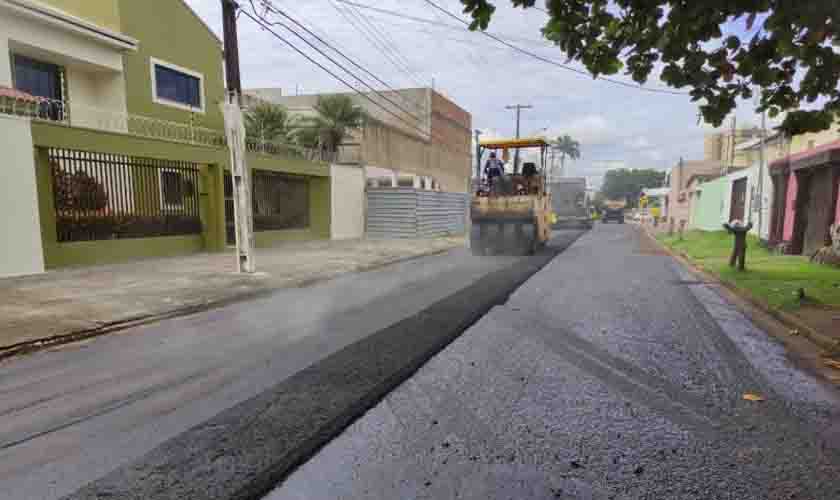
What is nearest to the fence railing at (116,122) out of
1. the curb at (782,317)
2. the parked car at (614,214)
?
the curb at (782,317)

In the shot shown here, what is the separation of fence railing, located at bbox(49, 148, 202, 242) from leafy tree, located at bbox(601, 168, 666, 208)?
9460cm

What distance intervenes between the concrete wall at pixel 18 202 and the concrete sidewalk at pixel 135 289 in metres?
0.44

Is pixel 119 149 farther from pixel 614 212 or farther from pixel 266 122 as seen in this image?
pixel 614 212

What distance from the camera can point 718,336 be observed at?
18.0 ft

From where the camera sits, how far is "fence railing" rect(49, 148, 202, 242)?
34.7 feet

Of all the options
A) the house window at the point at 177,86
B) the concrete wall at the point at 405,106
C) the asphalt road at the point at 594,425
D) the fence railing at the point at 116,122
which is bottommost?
the asphalt road at the point at 594,425

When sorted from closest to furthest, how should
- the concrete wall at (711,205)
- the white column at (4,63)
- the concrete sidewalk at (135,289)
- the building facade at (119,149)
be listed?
1. the concrete sidewalk at (135,289)
2. the building facade at (119,149)
3. the white column at (4,63)
4. the concrete wall at (711,205)

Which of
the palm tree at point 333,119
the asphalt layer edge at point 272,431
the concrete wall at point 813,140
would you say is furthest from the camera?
the palm tree at point 333,119

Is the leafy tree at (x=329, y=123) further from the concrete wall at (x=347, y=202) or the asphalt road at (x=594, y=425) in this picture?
the asphalt road at (x=594, y=425)

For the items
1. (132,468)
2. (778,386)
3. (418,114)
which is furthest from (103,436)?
(418,114)

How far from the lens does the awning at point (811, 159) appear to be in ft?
36.7

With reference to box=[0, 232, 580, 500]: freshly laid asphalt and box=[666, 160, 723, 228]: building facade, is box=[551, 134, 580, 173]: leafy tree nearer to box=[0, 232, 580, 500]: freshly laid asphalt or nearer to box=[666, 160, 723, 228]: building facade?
box=[666, 160, 723, 228]: building facade

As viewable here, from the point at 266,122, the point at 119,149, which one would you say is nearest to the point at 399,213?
the point at 266,122

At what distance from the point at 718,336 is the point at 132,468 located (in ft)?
19.6
